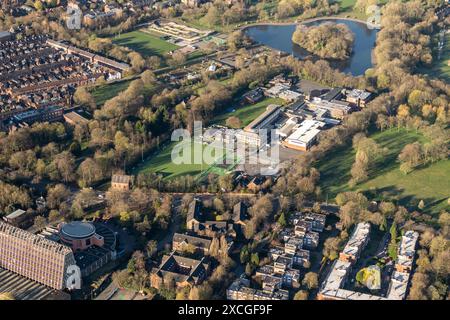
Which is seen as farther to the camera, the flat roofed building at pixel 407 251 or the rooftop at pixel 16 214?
the rooftop at pixel 16 214

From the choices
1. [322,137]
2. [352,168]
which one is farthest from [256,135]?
[352,168]

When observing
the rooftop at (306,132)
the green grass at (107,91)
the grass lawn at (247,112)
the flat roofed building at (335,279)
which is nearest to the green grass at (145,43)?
the green grass at (107,91)

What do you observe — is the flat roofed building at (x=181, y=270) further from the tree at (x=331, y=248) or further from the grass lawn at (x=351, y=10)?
the grass lawn at (x=351, y=10)

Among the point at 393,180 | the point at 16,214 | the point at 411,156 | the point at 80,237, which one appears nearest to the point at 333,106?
the point at 411,156

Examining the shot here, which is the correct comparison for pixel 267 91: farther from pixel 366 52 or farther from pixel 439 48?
pixel 439 48

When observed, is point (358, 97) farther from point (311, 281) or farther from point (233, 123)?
point (311, 281)

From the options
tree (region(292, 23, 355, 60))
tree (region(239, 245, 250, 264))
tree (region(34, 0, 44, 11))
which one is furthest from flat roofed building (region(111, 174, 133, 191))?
tree (region(34, 0, 44, 11))
